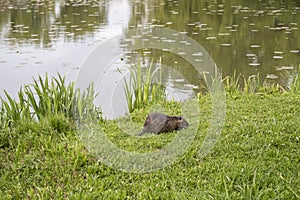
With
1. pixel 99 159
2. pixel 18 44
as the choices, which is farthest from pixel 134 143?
pixel 18 44

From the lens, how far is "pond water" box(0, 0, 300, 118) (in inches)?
239

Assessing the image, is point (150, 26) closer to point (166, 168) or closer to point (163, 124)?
point (163, 124)

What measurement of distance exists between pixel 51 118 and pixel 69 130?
19 centimetres

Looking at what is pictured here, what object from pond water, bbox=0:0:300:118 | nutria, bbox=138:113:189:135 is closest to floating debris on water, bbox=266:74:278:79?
pond water, bbox=0:0:300:118

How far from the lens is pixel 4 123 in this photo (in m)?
3.48

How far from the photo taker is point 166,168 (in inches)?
102

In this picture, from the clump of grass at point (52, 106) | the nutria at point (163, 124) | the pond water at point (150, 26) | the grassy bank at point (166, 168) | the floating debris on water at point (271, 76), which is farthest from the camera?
the pond water at point (150, 26)

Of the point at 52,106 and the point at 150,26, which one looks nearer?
the point at 52,106

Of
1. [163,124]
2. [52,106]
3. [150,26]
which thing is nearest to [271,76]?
[163,124]

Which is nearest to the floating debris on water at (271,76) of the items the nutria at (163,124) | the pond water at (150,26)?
the pond water at (150,26)

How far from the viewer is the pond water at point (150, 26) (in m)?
6.06

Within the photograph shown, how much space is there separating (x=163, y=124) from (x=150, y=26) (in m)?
7.02

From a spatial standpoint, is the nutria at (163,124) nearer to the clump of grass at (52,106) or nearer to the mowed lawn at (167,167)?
the mowed lawn at (167,167)

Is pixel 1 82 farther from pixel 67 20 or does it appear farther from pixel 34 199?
pixel 67 20
